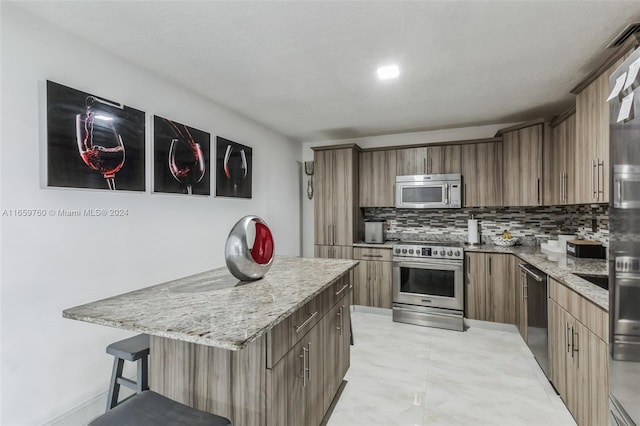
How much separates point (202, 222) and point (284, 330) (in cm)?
190

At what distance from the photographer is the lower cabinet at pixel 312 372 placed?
124 cm

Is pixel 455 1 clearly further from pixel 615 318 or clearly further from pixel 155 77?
pixel 155 77

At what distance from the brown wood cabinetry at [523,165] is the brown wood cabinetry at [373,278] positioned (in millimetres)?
1606

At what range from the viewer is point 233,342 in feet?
2.94

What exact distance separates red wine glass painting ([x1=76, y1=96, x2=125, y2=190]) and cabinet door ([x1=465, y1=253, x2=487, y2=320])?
11.8ft

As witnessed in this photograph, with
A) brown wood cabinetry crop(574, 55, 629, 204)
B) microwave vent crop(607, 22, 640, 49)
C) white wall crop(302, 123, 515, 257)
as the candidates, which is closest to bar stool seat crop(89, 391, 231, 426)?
brown wood cabinetry crop(574, 55, 629, 204)

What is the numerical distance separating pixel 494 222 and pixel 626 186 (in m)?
3.29

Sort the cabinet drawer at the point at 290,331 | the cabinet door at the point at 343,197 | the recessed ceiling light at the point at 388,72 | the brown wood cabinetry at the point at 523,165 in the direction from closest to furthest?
1. the cabinet drawer at the point at 290,331
2. the recessed ceiling light at the point at 388,72
3. the brown wood cabinetry at the point at 523,165
4. the cabinet door at the point at 343,197

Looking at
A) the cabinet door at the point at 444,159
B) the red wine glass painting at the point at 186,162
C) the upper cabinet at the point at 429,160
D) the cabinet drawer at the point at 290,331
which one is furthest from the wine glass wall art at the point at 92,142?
the cabinet door at the point at 444,159

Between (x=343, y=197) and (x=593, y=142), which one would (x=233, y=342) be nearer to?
(x=593, y=142)

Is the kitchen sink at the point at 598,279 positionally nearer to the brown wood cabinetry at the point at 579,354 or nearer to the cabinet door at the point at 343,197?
the brown wood cabinetry at the point at 579,354

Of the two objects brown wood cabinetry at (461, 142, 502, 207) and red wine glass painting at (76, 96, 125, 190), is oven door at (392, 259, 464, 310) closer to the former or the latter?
brown wood cabinetry at (461, 142, 502, 207)

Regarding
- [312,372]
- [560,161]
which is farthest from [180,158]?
[560,161]

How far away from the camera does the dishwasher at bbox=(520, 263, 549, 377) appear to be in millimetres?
2270
